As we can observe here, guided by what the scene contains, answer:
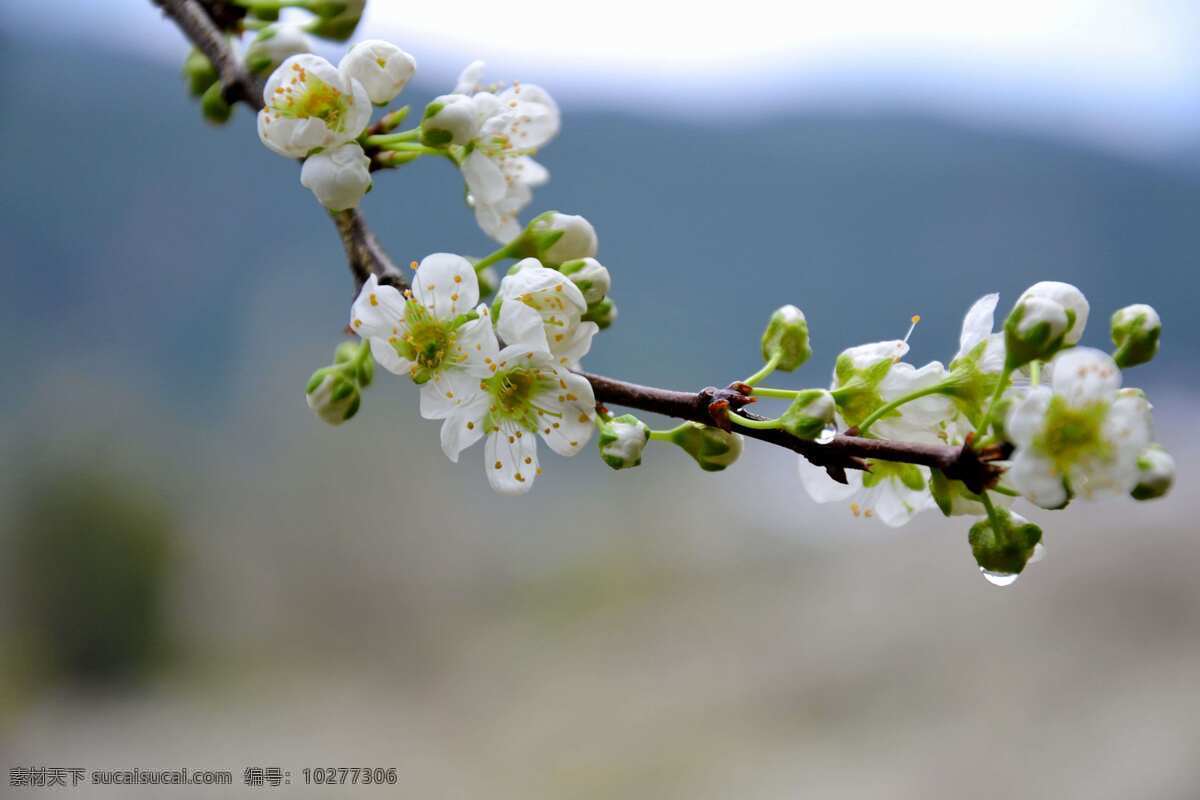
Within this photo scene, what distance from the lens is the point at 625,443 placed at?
1.57 feet

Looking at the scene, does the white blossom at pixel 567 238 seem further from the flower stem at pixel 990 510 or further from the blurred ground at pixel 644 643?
the blurred ground at pixel 644 643

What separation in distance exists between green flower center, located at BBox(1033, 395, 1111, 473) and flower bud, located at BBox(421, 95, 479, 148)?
353mm

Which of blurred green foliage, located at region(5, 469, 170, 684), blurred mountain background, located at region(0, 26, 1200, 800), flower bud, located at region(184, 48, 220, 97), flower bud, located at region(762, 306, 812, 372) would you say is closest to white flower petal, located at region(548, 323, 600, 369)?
flower bud, located at region(762, 306, 812, 372)

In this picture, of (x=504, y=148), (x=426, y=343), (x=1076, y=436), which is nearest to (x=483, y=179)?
(x=504, y=148)

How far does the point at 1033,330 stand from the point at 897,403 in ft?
0.23

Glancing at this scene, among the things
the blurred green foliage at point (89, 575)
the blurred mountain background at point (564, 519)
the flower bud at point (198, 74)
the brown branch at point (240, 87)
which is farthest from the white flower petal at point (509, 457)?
the blurred green foliage at point (89, 575)

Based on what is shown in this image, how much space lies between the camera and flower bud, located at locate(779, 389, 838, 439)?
45 centimetres

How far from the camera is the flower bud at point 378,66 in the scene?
1.80 feet

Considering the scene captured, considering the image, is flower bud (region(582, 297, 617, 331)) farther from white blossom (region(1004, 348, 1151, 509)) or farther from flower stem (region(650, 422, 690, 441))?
white blossom (region(1004, 348, 1151, 509))

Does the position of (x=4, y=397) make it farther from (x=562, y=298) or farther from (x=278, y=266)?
(x=562, y=298)

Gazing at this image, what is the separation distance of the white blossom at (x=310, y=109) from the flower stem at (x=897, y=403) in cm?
32

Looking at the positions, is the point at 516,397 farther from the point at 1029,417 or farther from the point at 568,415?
the point at 1029,417

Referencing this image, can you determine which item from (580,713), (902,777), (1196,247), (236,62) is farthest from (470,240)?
(236,62)

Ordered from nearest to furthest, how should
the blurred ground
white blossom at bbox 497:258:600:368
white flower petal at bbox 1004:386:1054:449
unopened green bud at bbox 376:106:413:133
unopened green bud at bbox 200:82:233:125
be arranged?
1. white flower petal at bbox 1004:386:1054:449
2. white blossom at bbox 497:258:600:368
3. unopened green bud at bbox 376:106:413:133
4. unopened green bud at bbox 200:82:233:125
5. the blurred ground
